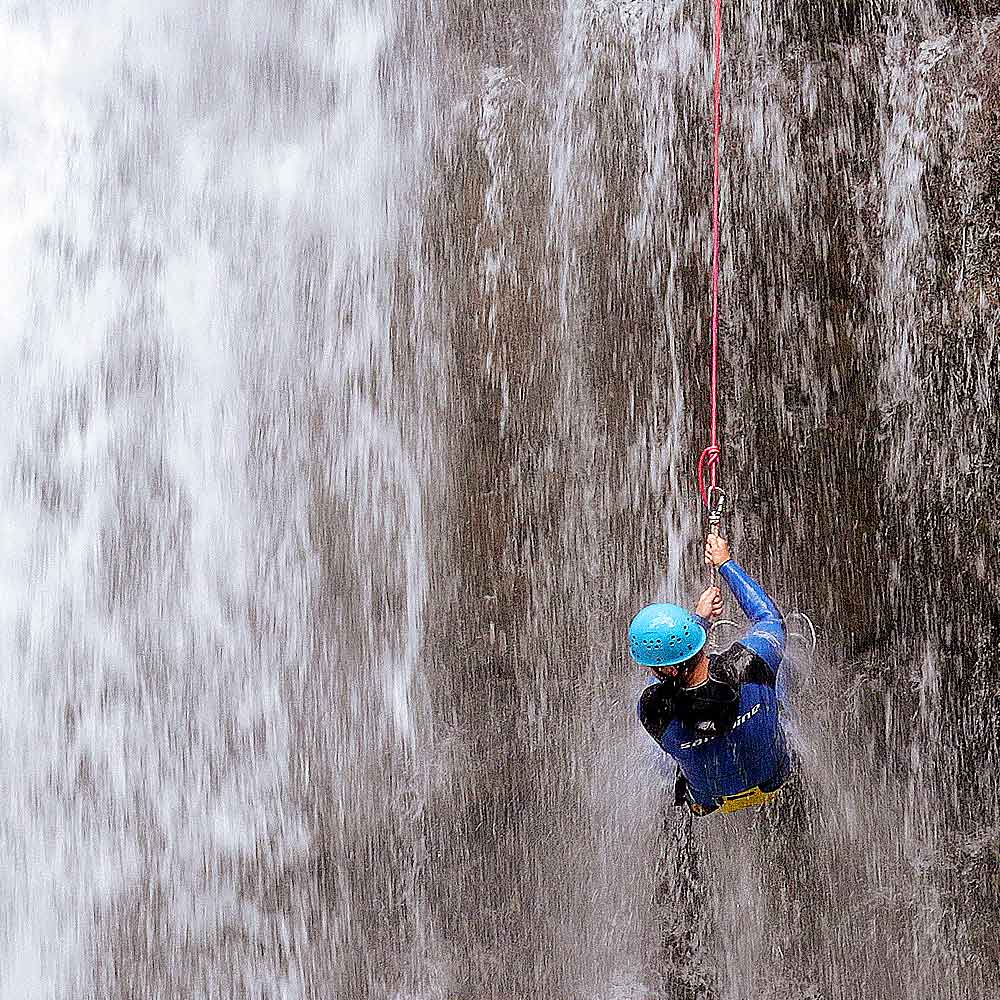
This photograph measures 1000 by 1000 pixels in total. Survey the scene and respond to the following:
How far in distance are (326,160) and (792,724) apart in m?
3.55

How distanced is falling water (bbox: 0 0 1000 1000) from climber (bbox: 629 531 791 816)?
1.22 m

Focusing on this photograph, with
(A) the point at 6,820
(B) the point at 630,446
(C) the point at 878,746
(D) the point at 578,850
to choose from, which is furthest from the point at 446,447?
(A) the point at 6,820

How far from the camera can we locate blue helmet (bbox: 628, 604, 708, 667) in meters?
3.42

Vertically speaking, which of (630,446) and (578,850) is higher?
(630,446)

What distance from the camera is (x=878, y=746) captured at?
487 cm

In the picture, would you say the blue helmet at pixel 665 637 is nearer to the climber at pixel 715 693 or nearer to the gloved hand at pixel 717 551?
the climber at pixel 715 693

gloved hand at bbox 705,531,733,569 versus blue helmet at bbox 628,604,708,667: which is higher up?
gloved hand at bbox 705,531,733,569

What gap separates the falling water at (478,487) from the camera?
4.88 metres

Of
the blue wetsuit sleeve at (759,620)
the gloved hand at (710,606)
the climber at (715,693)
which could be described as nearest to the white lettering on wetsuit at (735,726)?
the climber at (715,693)

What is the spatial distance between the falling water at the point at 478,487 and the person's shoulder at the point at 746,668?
1228mm

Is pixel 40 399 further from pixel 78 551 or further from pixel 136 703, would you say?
pixel 136 703

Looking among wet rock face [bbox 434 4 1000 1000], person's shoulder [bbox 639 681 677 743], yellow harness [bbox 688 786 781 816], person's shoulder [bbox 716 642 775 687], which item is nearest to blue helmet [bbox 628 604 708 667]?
person's shoulder [bbox 639 681 677 743]

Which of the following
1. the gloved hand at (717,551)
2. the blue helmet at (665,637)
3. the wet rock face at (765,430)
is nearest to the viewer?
the blue helmet at (665,637)

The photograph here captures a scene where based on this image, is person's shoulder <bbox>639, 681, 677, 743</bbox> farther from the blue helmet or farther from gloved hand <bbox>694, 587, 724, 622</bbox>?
gloved hand <bbox>694, 587, 724, 622</bbox>
